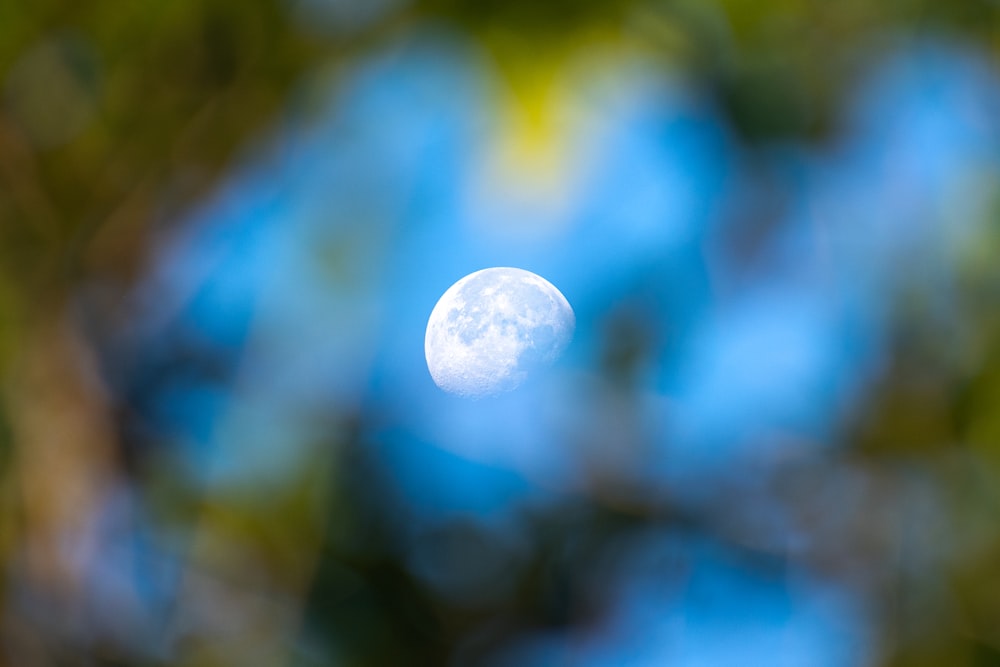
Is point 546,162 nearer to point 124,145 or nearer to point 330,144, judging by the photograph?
point 330,144

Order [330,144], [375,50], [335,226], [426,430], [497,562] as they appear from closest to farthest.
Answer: [375,50] < [335,226] < [330,144] < [426,430] < [497,562]

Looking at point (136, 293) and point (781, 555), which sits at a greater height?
point (136, 293)

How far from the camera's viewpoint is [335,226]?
3.28ft

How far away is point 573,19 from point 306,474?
972mm

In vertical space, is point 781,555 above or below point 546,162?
above

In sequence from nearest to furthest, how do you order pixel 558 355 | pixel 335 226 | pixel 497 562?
pixel 335 226 → pixel 558 355 → pixel 497 562

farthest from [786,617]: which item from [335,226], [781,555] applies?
[335,226]

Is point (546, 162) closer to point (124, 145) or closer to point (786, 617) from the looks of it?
point (124, 145)

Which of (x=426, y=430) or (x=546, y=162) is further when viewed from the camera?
(x=426, y=430)

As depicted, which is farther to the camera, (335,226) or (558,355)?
(558,355)

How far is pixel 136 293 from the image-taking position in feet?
5.05

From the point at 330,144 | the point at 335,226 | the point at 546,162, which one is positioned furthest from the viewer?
the point at 330,144

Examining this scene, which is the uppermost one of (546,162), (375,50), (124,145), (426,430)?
(124,145)

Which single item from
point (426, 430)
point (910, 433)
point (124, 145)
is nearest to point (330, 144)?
point (124, 145)
